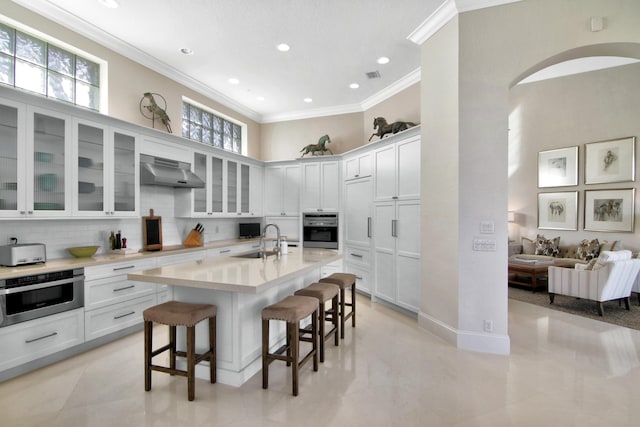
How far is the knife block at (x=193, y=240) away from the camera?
4.54m

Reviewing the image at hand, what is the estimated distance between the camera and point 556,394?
2.25 m

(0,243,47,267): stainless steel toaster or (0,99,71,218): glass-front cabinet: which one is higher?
(0,99,71,218): glass-front cabinet

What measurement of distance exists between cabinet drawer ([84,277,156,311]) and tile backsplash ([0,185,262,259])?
2.04 feet

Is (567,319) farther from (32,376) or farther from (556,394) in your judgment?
(32,376)

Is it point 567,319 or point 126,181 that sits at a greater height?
point 126,181

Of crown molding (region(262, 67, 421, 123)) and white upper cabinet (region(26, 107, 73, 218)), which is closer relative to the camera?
white upper cabinet (region(26, 107, 73, 218))

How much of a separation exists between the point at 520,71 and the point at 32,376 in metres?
5.07

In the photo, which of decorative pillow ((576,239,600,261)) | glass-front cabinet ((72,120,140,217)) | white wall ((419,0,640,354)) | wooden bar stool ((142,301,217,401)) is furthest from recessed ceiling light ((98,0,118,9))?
decorative pillow ((576,239,600,261))

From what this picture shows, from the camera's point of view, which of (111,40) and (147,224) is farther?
(147,224)

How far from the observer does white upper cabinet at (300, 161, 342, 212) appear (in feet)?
18.4

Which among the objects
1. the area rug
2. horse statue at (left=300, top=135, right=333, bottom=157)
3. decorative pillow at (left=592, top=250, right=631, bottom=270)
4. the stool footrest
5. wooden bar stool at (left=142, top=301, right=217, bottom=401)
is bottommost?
the area rug

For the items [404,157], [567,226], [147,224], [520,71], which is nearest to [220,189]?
[147,224]

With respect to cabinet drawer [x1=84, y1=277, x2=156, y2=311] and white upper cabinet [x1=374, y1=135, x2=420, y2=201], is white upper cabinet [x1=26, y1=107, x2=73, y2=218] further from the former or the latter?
white upper cabinet [x1=374, y1=135, x2=420, y2=201]

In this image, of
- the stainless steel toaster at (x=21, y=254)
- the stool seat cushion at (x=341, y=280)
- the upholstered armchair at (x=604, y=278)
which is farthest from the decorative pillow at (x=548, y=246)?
the stainless steel toaster at (x=21, y=254)
